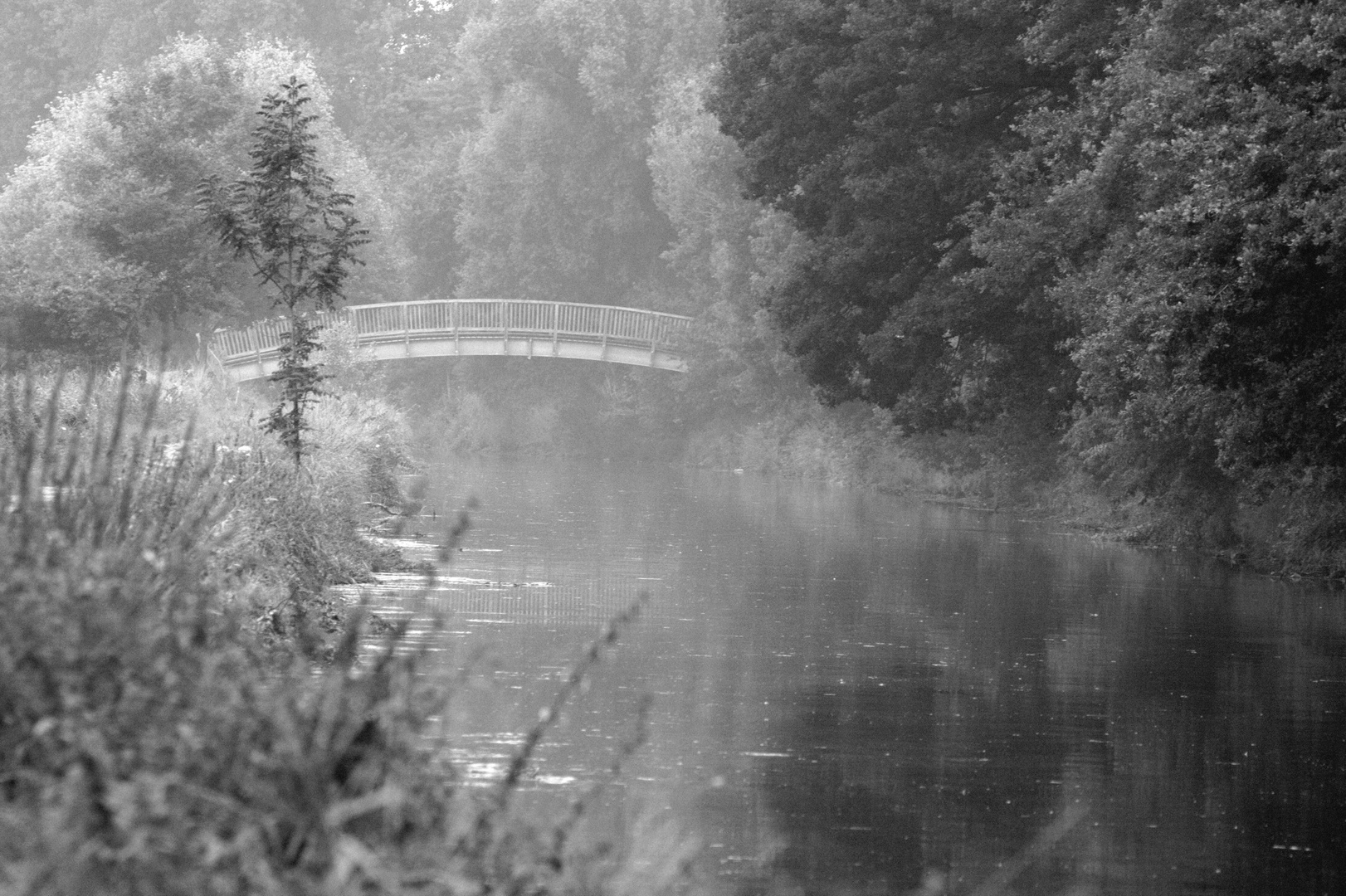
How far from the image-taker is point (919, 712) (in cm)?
1352

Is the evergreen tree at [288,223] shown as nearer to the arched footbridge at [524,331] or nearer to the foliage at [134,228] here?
the foliage at [134,228]

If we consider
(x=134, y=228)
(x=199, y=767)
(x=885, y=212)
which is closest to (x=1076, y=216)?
(x=885, y=212)

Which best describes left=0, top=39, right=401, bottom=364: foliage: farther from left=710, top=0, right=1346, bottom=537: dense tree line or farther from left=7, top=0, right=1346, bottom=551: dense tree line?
left=710, top=0, right=1346, bottom=537: dense tree line

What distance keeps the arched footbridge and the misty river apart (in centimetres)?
3495

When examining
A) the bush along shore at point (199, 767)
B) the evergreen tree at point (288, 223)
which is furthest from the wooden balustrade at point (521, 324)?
the bush along shore at point (199, 767)

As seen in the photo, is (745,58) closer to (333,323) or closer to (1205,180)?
(333,323)

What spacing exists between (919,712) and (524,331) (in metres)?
50.1

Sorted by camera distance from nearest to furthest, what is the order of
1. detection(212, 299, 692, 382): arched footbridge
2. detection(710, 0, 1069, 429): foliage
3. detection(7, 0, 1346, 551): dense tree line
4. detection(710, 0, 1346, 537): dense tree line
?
detection(710, 0, 1346, 537): dense tree line → detection(7, 0, 1346, 551): dense tree line → detection(710, 0, 1069, 429): foliage → detection(212, 299, 692, 382): arched footbridge

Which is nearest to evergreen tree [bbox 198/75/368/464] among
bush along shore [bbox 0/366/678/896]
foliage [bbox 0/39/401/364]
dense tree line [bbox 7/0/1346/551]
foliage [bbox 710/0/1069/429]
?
dense tree line [bbox 7/0/1346/551]

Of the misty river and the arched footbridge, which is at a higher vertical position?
the arched footbridge

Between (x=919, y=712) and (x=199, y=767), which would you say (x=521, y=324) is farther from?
(x=199, y=767)

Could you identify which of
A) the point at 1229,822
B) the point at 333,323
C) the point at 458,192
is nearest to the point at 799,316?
the point at 333,323

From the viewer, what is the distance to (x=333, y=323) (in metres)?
44.0

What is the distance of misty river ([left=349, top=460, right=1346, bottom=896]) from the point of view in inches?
372
